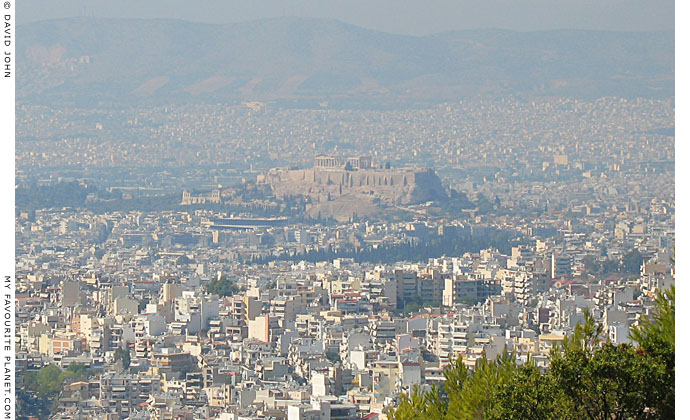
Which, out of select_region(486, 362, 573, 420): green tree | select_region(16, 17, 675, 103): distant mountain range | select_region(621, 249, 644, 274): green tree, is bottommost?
select_region(621, 249, 644, 274): green tree

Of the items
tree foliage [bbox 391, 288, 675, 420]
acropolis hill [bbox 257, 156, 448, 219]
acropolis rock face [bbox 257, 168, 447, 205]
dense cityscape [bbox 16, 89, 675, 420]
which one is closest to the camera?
tree foliage [bbox 391, 288, 675, 420]

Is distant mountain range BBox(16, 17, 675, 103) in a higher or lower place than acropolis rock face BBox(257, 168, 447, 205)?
higher

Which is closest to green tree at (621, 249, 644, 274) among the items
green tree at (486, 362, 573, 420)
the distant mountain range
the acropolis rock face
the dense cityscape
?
the dense cityscape

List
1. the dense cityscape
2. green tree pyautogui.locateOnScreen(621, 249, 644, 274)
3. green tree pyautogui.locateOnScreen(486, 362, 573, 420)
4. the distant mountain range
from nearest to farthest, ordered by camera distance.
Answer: green tree pyautogui.locateOnScreen(486, 362, 573, 420) → the dense cityscape → green tree pyautogui.locateOnScreen(621, 249, 644, 274) → the distant mountain range

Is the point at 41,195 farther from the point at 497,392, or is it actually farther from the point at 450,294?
the point at 497,392

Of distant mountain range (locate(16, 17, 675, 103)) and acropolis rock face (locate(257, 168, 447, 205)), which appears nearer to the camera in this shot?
acropolis rock face (locate(257, 168, 447, 205))

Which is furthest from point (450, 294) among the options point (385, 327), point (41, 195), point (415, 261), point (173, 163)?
point (173, 163)

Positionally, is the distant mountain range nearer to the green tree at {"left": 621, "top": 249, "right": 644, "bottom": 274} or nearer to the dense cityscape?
the dense cityscape
